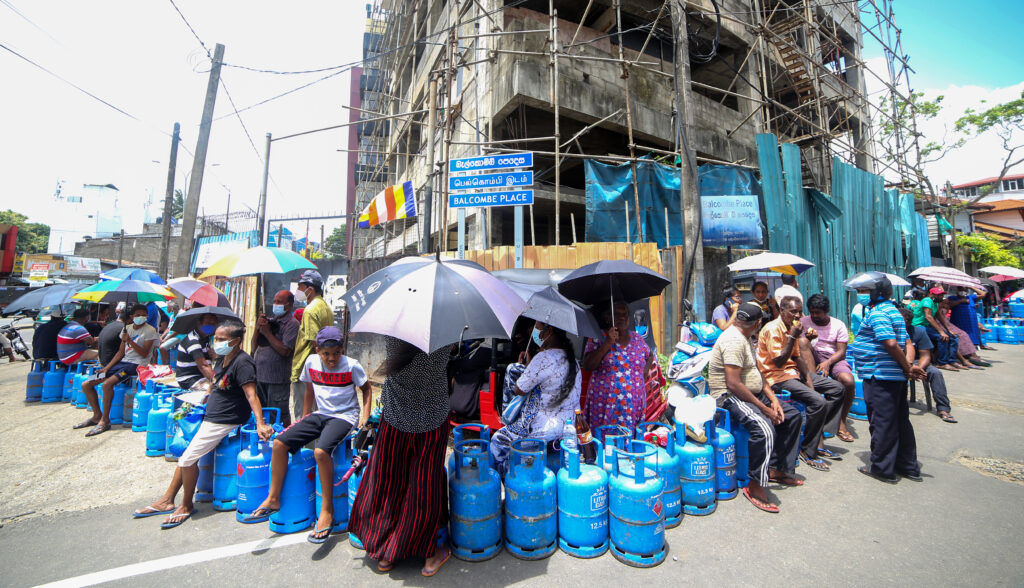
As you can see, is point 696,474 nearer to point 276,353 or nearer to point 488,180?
point 276,353

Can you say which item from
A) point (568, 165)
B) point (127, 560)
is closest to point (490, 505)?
point (127, 560)

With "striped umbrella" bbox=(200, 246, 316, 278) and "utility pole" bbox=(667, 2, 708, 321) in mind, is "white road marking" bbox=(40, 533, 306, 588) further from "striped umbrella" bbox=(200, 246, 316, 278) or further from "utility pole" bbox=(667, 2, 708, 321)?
"utility pole" bbox=(667, 2, 708, 321)

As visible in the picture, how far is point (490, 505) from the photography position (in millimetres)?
2930

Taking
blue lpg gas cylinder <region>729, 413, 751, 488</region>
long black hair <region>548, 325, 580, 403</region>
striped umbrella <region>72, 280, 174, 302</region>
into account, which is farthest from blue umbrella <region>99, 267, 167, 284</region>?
blue lpg gas cylinder <region>729, 413, 751, 488</region>

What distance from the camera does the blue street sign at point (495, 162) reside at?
7.05 meters

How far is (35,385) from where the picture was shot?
23.6 ft

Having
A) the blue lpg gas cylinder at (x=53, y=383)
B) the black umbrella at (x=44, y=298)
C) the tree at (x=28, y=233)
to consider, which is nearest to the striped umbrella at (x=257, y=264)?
the black umbrella at (x=44, y=298)

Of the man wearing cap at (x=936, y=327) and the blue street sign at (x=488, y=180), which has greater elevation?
the blue street sign at (x=488, y=180)

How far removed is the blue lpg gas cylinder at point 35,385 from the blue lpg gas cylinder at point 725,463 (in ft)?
33.9

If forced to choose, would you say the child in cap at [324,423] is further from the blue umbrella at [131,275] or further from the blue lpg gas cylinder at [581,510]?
the blue umbrella at [131,275]

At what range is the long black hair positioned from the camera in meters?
3.31

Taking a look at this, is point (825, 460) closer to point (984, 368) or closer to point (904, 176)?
point (984, 368)

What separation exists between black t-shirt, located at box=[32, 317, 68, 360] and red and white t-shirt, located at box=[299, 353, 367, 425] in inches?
287

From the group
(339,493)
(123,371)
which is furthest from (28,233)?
(339,493)
